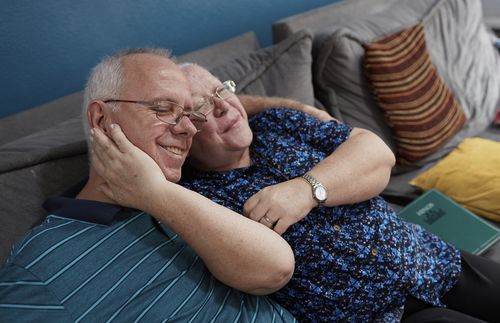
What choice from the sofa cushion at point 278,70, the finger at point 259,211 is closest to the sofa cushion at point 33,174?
the finger at point 259,211

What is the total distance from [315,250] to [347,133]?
0.36 m

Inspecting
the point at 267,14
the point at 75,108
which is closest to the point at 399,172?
the point at 267,14

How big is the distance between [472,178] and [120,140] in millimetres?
1319

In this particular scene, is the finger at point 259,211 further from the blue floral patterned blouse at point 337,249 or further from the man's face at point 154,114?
the man's face at point 154,114

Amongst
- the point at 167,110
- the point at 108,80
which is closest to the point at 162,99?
the point at 167,110

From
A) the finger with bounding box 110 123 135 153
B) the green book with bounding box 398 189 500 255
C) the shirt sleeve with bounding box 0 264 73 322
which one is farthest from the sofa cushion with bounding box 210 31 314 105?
the shirt sleeve with bounding box 0 264 73 322

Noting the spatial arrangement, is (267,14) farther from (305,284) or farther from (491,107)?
(305,284)

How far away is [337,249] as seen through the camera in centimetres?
121

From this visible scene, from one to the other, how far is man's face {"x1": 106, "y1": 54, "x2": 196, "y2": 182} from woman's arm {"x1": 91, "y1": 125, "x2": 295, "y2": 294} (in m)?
0.06

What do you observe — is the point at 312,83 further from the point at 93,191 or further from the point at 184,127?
the point at 93,191

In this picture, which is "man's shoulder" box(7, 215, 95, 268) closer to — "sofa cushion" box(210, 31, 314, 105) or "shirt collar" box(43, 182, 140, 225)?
"shirt collar" box(43, 182, 140, 225)

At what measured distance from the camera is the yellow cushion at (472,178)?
Answer: 1718 mm

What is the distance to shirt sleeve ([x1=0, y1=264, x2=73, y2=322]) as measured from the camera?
0.87m

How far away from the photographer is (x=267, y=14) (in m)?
2.29
